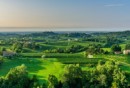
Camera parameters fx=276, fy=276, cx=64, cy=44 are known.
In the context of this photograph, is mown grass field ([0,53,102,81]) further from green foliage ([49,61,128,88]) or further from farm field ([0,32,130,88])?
green foliage ([49,61,128,88])

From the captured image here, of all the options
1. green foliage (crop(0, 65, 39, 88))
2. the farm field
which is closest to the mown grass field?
the farm field

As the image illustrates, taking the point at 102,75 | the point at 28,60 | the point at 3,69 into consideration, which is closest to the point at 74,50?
the point at 28,60

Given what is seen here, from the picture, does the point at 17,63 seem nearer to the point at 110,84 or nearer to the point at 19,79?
the point at 19,79

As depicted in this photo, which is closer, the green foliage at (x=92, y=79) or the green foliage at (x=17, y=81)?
the green foliage at (x=17, y=81)

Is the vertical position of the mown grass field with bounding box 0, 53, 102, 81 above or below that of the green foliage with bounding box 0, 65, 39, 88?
below

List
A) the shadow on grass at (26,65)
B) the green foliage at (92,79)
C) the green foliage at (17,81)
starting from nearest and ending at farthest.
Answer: the green foliage at (17,81) → the green foliage at (92,79) → the shadow on grass at (26,65)

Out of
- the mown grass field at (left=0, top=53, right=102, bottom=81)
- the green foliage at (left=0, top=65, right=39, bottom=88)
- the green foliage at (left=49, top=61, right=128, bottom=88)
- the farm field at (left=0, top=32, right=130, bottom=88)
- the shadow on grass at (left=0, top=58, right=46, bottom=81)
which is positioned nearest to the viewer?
the green foliage at (left=0, top=65, right=39, bottom=88)

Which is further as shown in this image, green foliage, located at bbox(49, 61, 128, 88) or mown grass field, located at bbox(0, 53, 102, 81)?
mown grass field, located at bbox(0, 53, 102, 81)

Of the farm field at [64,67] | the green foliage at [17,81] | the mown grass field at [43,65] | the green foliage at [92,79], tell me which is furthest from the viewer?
the mown grass field at [43,65]

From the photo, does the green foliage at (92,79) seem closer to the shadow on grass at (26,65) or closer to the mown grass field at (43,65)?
the mown grass field at (43,65)

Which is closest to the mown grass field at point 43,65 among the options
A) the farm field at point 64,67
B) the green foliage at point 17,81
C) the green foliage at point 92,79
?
the farm field at point 64,67

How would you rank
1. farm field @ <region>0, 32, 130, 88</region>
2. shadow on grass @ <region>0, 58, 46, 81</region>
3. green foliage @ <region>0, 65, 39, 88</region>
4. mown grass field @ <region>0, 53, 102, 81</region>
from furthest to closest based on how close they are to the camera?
shadow on grass @ <region>0, 58, 46, 81</region> < mown grass field @ <region>0, 53, 102, 81</region> < farm field @ <region>0, 32, 130, 88</region> < green foliage @ <region>0, 65, 39, 88</region>

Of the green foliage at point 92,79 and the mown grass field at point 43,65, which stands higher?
the green foliage at point 92,79
